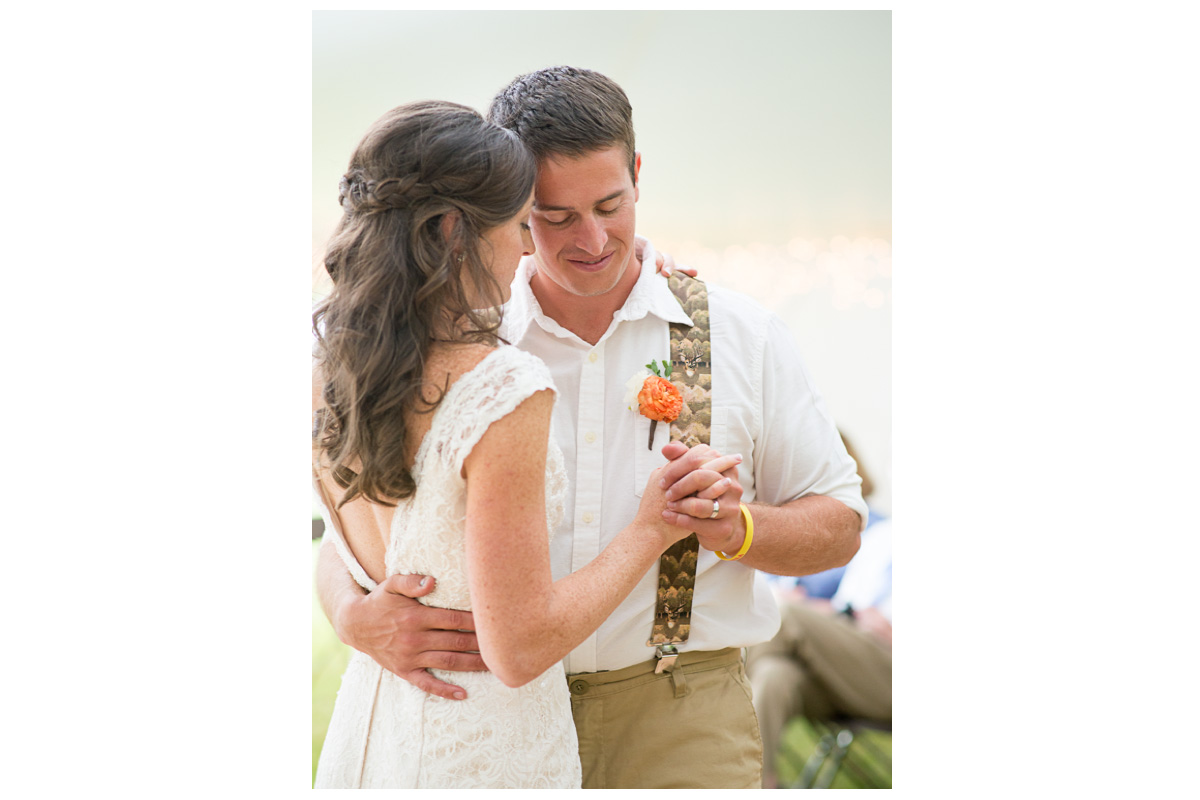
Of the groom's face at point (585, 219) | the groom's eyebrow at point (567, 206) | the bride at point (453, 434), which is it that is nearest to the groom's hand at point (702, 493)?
the bride at point (453, 434)

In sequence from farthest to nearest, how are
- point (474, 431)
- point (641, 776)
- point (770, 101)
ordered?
1. point (770, 101)
2. point (641, 776)
3. point (474, 431)

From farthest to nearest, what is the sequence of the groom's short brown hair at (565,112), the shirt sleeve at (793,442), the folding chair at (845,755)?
the folding chair at (845,755) < the shirt sleeve at (793,442) < the groom's short brown hair at (565,112)

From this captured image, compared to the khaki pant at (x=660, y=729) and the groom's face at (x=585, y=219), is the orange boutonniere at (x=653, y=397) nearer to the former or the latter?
the groom's face at (x=585, y=219)

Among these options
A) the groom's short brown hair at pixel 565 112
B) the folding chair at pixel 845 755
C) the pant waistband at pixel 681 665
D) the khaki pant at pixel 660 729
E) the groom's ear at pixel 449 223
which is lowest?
the folding chair at pixel 845 755

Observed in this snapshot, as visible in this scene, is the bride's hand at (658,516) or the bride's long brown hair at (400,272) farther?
the bride's hand at (658,516)

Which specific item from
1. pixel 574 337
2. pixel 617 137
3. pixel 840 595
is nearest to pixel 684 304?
pixel 574 337

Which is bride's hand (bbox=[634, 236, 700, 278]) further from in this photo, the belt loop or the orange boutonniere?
the belt loop

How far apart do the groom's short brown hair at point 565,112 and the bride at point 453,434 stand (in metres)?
0.26

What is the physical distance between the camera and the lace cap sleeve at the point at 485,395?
141 centimetres

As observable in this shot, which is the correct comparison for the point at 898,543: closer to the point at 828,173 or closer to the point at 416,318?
the point at 828,173

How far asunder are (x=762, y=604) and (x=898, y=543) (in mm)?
408

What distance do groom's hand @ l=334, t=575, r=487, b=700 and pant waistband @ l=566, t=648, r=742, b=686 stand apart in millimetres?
445

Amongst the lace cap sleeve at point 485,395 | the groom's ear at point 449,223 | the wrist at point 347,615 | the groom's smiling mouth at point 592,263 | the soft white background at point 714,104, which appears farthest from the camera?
the soft white background at point 714,104

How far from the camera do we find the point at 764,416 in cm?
216
